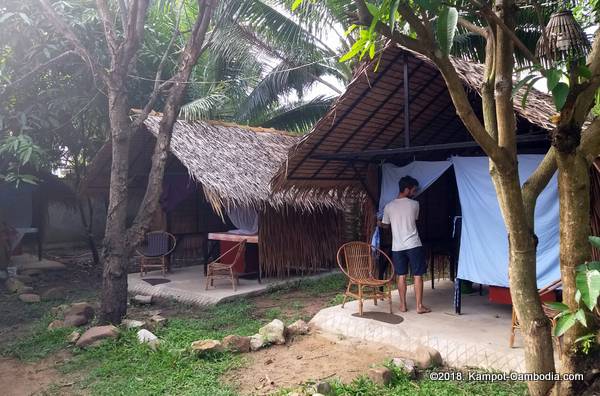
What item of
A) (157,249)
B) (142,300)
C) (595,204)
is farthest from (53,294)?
(595,204)

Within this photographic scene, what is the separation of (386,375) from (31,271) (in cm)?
818

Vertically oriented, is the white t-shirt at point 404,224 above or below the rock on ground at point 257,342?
above

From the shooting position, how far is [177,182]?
1015 cm

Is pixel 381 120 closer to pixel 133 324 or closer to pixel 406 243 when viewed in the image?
pixel 406 243

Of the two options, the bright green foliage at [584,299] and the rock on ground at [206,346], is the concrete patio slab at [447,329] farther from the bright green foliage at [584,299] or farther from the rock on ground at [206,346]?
the bright green foliage at [584,299]

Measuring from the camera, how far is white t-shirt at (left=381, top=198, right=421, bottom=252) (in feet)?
18.8

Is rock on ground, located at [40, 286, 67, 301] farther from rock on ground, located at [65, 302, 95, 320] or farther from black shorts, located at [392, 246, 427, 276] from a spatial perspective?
black shorts, located at [392, 246, 427, 276]

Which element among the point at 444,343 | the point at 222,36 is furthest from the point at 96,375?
the point at 222,36

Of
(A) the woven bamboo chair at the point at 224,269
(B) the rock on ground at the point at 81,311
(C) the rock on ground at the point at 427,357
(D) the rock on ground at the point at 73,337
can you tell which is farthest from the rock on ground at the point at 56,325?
(C) the rock on ground at the point at 427,357

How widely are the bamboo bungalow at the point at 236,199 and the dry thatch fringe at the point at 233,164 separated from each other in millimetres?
16

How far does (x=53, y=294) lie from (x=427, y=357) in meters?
6.03

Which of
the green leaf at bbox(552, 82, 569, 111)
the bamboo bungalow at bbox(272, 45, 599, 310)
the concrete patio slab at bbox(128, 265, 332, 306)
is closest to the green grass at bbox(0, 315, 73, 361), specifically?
the concrete patio slab at bbox(128, 265, 332, 306)

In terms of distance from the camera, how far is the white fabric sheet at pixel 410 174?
6.36 metres

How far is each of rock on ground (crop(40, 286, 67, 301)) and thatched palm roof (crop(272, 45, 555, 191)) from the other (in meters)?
3.84
